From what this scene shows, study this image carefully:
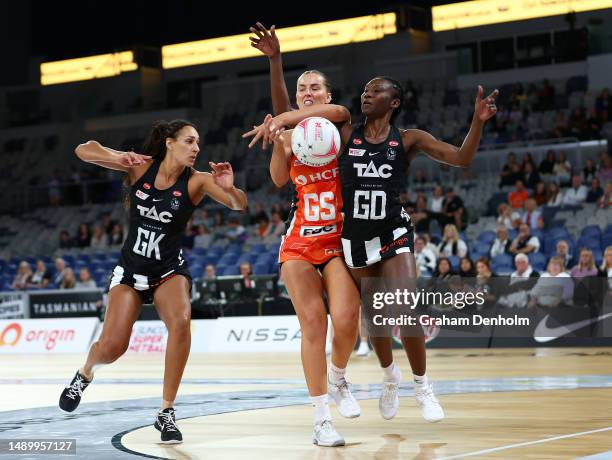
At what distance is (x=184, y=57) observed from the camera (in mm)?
34625

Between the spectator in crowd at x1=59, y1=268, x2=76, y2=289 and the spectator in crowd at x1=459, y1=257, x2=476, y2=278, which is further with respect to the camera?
the spectator in crowd at x1=59, y1=268, x2=76, y2=289

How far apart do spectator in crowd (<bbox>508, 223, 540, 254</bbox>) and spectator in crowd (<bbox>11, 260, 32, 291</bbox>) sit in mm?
10891

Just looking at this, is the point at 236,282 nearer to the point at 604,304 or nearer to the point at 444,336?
the point at 444,336

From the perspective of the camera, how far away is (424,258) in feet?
55.7

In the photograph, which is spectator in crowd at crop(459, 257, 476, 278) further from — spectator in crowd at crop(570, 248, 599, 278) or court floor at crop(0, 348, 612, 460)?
court floor at crop(0, 348, 612, 460)

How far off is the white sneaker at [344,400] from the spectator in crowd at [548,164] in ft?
48.7

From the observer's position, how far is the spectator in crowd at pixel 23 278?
22.9 metres

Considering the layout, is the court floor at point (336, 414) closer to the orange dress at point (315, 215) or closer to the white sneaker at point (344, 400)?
the white sneaker at point (344, 400)

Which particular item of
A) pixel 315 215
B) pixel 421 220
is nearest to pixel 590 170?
pixel 421 220

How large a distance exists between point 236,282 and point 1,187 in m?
16.9

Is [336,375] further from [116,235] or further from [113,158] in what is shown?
[116,235]

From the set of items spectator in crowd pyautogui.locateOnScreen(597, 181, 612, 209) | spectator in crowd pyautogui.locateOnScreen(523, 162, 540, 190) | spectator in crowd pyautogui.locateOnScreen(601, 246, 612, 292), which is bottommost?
spectator in crowd pyautogui.locateOnScreen(601, 246, 612, 292)

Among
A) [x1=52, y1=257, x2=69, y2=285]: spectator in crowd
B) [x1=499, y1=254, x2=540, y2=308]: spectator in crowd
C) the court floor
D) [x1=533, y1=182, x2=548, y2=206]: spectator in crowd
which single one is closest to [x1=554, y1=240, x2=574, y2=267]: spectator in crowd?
[x1=499, y1=254, x2=540, y2=308]: spectator in crowd

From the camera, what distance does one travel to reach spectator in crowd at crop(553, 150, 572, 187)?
67.5ft
